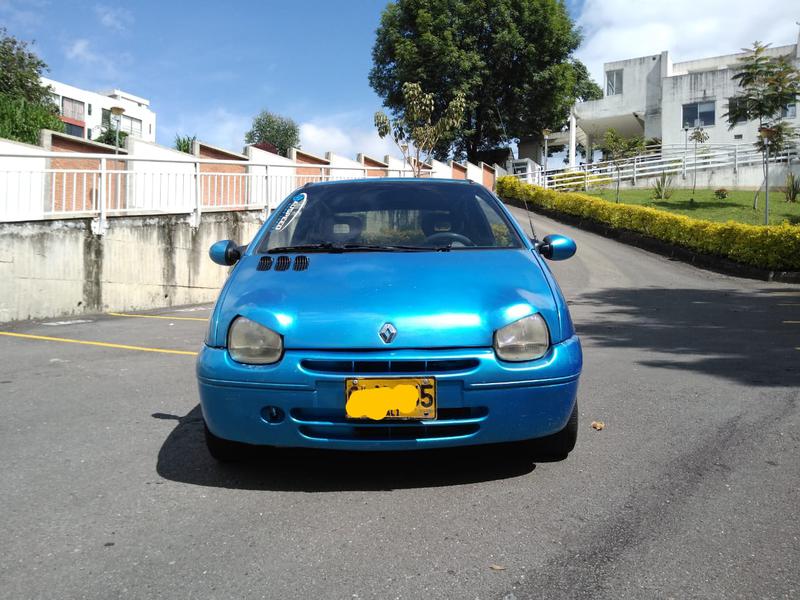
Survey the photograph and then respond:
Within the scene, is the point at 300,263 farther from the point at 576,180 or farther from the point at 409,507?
the point at 576,180

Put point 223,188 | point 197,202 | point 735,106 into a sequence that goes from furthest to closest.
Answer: point 735,106 → point 223,188 → point 197,202

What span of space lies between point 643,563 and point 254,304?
1.91 meters

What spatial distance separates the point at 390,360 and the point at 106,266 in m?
8.98

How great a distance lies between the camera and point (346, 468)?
3395 mm

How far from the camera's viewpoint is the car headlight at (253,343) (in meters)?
2.97

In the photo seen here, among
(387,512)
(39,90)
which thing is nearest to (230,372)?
(387,512)

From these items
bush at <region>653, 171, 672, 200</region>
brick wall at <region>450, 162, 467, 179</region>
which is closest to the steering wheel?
bush at <region>653, 171, 672, 200</region>

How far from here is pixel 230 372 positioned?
118 inches

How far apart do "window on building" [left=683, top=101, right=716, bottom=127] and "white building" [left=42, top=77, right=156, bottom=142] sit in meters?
50.5

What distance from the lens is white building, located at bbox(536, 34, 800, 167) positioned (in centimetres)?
4038

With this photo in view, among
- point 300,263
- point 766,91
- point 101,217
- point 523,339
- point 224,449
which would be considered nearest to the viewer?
point 523,339

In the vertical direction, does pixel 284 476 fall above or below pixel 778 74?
below

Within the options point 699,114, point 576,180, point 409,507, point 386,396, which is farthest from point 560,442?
point 699,114

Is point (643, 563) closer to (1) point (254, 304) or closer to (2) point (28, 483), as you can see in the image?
(1) point (254, 304)
